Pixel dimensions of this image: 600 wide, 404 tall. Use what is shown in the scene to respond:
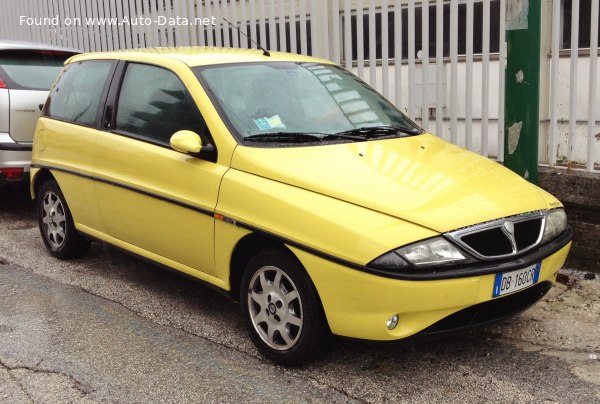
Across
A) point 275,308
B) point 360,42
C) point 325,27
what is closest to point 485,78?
point 360,42

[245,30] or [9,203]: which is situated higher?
[245,30]

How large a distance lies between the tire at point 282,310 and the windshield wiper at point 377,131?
1026 millimetres

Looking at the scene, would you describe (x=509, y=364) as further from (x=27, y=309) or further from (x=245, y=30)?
(x=245, y=30)

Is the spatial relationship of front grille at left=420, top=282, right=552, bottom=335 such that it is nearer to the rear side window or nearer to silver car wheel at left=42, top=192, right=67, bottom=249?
silver car wheel at left=42, top=192, right=67, bottom=249

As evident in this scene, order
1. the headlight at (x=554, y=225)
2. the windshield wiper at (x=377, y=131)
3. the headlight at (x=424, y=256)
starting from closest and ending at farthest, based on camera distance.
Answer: the headlight at (x=424, y=256) → the headlight at (x=554, y=225) → the windshield wiper at (x=377, y=131)

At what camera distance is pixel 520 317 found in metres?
4.43

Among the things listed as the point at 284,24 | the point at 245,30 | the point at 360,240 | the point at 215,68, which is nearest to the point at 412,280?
the point at 360,240

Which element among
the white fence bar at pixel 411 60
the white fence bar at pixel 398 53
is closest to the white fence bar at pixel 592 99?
the white fence bar at pixel 411 60

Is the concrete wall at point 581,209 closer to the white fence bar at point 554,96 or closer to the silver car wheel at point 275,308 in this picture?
the white fence bar at point 554,96

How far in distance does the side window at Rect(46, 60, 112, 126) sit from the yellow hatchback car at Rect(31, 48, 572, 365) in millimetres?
21

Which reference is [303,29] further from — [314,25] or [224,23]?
[224,23]

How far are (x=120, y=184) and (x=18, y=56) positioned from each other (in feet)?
11.5

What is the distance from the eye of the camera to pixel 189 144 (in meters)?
4.06

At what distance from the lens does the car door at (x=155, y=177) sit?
415 cm
